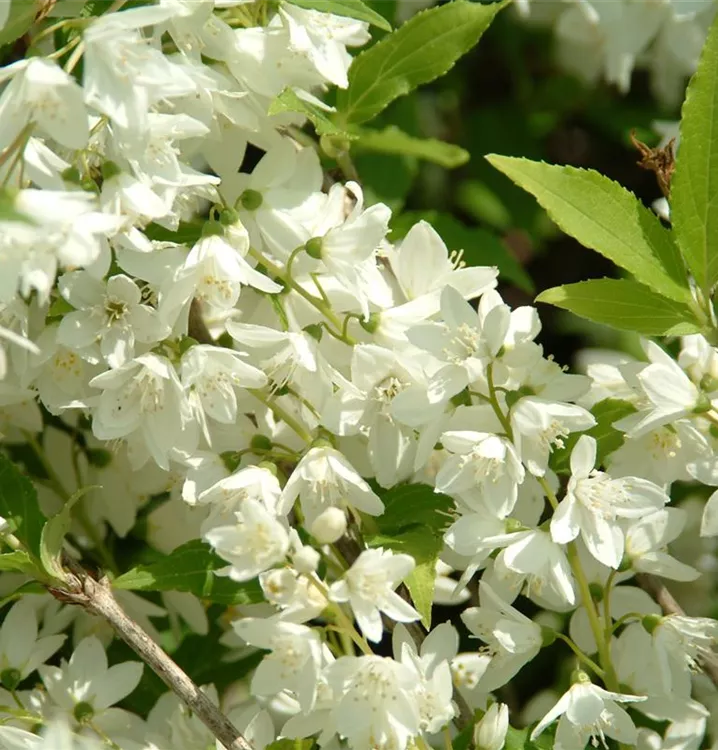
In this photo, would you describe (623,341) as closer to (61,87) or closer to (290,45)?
(290,45)

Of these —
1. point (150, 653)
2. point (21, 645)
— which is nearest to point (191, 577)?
point (150, 653)

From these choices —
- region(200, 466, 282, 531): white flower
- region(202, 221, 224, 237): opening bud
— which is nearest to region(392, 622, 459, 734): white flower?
region(200, 466, 282, 531): white flower

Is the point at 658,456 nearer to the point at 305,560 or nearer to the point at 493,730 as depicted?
the point at 493,730

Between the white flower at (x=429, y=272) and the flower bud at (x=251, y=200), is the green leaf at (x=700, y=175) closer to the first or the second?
the white flower at (x=429, y=272)

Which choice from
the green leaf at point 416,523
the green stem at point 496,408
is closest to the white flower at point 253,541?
the green leaf at point 416,523

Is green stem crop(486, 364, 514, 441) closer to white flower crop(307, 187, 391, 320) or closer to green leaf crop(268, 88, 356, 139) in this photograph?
white flower crop(307, 187, 391, 320)
